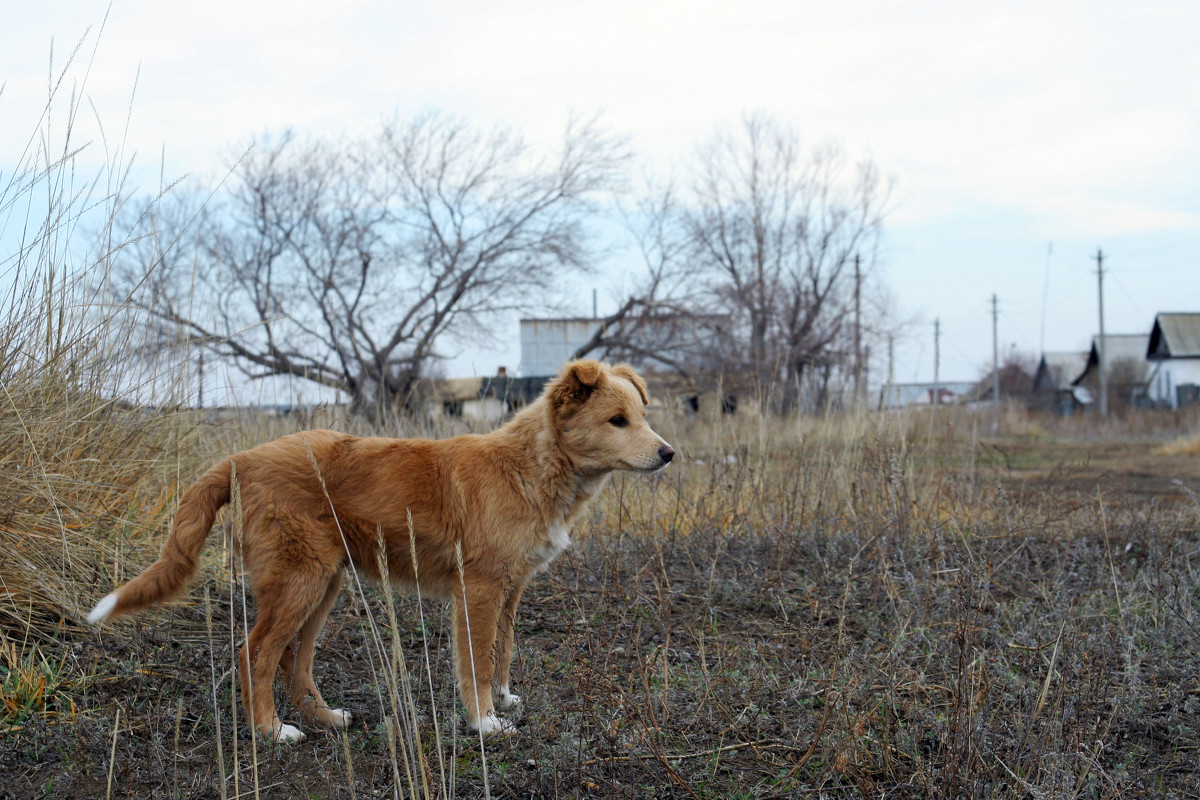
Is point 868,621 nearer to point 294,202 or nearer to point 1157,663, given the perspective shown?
point 1157,663

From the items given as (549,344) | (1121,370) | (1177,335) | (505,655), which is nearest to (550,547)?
(505,655)

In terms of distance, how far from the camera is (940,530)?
5383mm

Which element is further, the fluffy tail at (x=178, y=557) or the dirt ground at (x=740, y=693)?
the fluffy tail at (x=178, y=557)

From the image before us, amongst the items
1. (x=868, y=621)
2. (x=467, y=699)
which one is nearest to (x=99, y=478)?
(x=467, y=699)

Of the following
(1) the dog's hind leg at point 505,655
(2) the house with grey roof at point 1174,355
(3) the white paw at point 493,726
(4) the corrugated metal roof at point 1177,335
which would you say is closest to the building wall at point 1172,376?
(2) the house with grey roof at point 1174,355

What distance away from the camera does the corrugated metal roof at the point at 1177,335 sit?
148 feet

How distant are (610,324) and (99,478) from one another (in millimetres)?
18251

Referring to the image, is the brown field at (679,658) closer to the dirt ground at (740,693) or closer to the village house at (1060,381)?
the dirt ground at (740,693)

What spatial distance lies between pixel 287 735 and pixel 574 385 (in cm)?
205

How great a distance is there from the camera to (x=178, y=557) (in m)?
3.39

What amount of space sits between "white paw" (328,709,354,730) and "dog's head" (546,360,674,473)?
157 cm

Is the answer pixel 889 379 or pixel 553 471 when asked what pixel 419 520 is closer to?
pixel 553 471

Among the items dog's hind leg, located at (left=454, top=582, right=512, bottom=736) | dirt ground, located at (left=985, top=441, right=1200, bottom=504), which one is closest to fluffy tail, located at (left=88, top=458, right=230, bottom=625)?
dog's hind leg, located at (left=454, top=582, right=512, bottom=736)

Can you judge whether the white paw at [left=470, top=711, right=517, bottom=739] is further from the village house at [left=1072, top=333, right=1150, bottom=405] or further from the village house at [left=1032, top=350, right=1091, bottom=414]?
the village house at [left=1032, top=350, right=1091, bottom=414]
